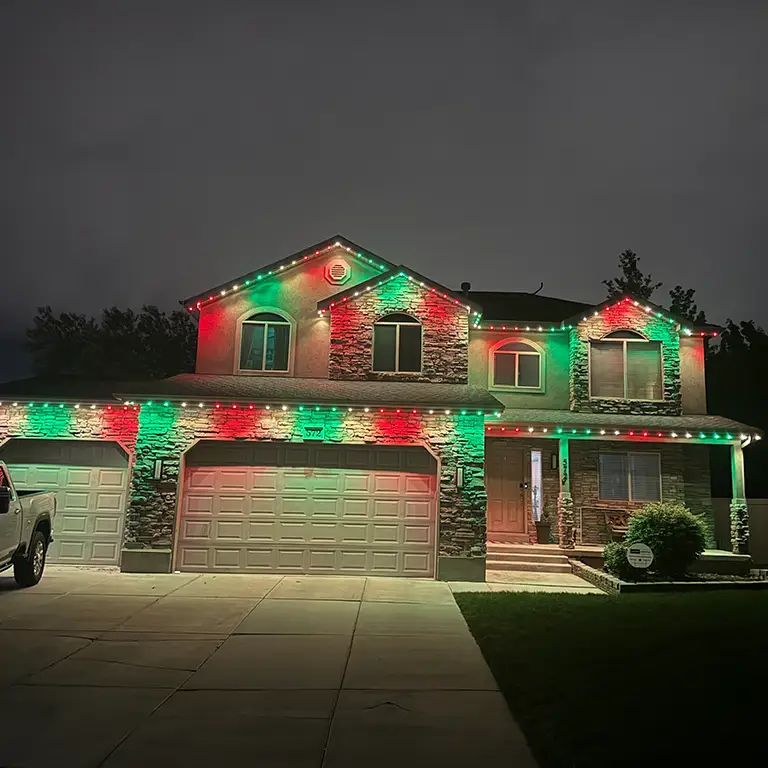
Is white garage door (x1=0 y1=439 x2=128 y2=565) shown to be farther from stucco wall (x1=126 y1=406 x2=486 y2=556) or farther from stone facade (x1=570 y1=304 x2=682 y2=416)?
stone facade (x1=570 y1=304 x2=682 y2=416)

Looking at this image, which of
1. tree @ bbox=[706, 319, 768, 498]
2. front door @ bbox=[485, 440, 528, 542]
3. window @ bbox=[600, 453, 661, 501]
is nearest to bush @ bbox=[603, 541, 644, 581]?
front door @ bbox=[485, 440, 528, 542]

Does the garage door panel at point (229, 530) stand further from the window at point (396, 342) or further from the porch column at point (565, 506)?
the porch column at point (565, 506)

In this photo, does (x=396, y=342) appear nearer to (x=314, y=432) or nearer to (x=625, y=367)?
(x=314, y=432)

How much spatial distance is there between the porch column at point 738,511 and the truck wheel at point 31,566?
14.3m

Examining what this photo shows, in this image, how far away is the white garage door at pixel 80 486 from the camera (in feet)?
45.5

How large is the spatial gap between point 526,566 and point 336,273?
8.00 m

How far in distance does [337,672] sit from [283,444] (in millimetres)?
7250

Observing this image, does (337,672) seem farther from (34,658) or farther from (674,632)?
(674,632)

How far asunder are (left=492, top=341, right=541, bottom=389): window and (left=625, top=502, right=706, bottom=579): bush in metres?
5.05

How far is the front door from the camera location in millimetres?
16359

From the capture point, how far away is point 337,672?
6742 millimetres

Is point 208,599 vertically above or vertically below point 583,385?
below

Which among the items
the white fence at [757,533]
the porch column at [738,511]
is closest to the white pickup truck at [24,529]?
the porch column at [738,511]

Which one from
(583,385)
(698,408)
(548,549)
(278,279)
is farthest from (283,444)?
(698,408)
